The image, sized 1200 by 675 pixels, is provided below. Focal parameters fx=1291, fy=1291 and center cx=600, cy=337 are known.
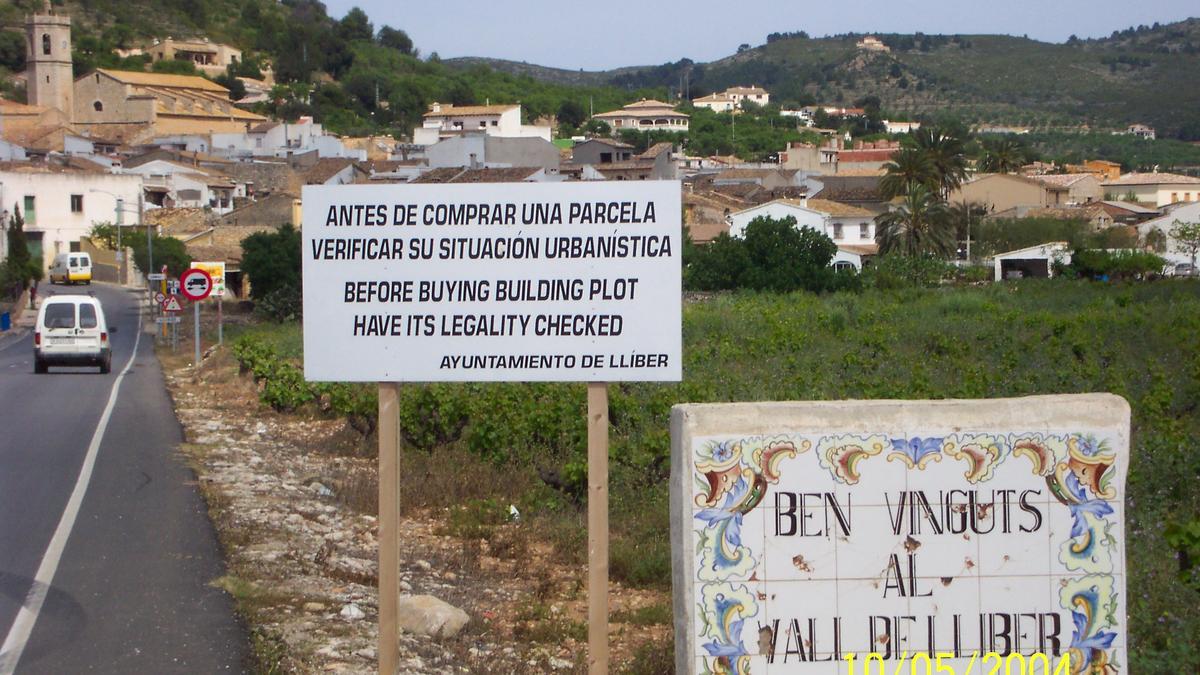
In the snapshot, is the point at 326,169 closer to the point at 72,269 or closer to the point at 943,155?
the point at 72,269

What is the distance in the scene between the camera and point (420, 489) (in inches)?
496

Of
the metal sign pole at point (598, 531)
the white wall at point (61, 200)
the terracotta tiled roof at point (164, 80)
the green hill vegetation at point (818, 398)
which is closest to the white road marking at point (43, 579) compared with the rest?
the green hill vegetation at point (818, 398)

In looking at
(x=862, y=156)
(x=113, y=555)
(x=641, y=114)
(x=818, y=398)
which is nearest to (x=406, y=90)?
(x=641, y=114)

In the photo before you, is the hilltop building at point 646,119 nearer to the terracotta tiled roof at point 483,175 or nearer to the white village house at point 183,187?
the white village house at point 183,187

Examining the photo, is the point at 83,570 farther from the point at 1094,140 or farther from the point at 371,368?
the point at 1094,140

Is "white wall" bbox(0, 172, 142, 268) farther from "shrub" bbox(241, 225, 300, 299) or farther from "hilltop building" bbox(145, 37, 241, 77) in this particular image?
"hilltop building" bbox(145, 37, 241, 77)

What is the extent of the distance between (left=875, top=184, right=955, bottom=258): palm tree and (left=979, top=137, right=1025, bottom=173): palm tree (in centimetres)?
3580

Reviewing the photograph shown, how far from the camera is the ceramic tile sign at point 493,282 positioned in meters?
6.16

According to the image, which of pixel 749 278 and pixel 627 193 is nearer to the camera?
pixel 627 193

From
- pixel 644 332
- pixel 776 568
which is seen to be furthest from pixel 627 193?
pixel 776 568

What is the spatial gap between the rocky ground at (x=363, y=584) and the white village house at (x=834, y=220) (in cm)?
5116

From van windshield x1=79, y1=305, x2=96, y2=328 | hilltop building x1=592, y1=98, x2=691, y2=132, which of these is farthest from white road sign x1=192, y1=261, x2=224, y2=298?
hilltop building x1=592, y1=98, x2=691, y2=132

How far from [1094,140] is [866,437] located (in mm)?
172589

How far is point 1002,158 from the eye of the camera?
3974 inches
